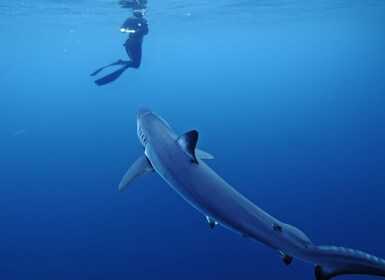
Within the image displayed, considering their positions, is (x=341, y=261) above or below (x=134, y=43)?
below

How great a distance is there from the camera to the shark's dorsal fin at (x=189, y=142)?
2504 mm

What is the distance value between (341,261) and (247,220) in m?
0.81

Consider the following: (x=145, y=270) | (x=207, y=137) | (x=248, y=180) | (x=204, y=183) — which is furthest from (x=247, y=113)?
(x=204, y=183)

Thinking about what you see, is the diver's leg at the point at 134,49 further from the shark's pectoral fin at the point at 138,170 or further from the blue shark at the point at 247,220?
the blue shark at the point at 247,220

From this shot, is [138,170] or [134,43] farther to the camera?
[134,43]

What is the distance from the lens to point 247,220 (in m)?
2.29

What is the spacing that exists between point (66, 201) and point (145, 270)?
28.6 feet

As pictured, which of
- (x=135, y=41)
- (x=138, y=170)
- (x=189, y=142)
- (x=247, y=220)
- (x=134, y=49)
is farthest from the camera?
(x=135, y=41)

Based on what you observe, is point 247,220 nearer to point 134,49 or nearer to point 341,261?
point 341,261

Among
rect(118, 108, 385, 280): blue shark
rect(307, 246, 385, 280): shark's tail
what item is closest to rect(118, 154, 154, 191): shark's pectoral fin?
rect(118, 108, 385, 280): blue shark

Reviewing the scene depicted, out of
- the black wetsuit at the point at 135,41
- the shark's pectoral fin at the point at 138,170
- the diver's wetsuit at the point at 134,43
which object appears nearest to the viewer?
the shark's pectoral fin at the point at 138,170

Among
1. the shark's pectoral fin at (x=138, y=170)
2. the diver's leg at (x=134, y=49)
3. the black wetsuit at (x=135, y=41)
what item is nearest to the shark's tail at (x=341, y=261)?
the shark's pectoral fin at (x=138, y=170)

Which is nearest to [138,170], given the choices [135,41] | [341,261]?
[341,261]

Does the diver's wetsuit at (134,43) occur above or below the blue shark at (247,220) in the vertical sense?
above
